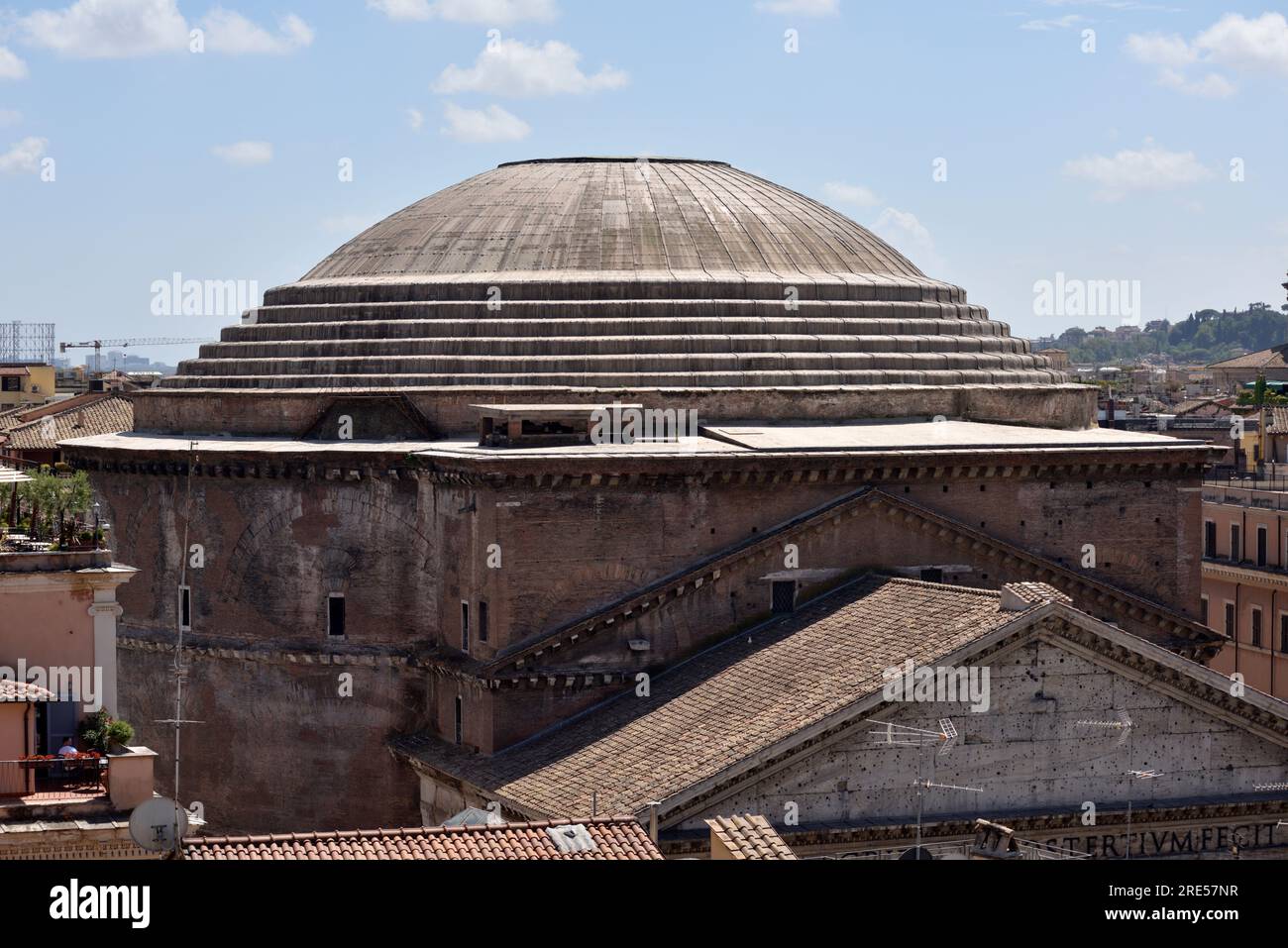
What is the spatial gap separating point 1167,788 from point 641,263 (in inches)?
582

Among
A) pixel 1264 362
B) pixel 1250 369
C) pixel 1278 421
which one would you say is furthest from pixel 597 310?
pixel 1264 362

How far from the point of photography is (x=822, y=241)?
43.3 m

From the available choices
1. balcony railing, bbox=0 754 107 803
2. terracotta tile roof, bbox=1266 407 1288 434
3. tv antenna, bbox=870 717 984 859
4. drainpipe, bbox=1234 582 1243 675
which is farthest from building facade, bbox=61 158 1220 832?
terracotta tile roof, bbox=1266 407 1288 434

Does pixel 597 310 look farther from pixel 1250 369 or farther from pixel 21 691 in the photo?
pixel 1250 369

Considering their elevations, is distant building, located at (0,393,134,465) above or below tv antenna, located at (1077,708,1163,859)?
above

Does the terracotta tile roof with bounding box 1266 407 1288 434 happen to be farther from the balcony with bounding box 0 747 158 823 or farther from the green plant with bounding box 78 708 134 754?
the balcony with bounding box 0 747 158 823

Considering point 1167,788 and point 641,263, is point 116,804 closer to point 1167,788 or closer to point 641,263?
point 1167,788

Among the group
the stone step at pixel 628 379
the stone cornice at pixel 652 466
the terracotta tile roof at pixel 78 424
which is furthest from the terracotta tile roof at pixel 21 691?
the terracotta tile roof at pixel 78 424

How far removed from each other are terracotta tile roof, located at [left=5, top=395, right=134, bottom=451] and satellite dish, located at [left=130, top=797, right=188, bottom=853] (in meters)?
35.3

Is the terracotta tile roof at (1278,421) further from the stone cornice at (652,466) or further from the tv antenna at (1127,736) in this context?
the tv antenna at (1127,736)

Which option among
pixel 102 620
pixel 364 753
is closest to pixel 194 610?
pixel 364 753

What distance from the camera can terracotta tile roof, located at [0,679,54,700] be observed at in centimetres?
2408

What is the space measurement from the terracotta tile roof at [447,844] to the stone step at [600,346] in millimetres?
14608

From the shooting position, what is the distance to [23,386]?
92.0m
